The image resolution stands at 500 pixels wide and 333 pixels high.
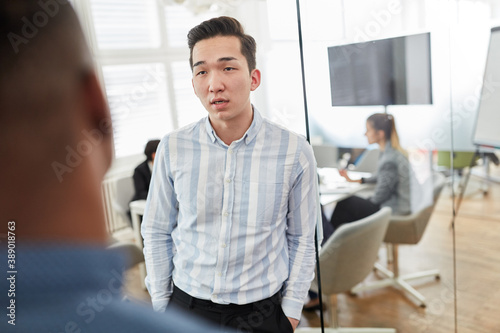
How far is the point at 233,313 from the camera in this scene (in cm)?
114

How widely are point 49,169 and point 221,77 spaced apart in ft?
1.53

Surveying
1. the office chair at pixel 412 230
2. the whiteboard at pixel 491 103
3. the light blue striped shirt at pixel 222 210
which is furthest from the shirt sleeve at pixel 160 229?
the whiteboard at pixel 491 103

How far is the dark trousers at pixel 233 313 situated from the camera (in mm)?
1139

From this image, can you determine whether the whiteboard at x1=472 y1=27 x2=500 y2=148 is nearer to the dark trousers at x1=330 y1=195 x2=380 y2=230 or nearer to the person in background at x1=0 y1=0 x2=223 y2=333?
the dark trousers at x1=330 y1=195 x2=380 y2=230

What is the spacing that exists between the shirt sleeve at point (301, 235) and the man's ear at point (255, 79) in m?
0.20

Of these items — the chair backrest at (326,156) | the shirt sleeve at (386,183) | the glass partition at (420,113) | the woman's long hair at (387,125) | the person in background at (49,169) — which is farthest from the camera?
the shirt sleeve at (386,183)

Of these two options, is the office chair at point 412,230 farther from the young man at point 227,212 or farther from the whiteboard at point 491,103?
the young man at point 227,212

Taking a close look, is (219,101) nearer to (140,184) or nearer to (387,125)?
(140,184)

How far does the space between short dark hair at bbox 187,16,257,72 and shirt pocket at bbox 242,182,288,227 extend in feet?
0.94

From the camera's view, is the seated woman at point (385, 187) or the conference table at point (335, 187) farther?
the seated woman at point (385, 187)

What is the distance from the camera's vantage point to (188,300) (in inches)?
45.2

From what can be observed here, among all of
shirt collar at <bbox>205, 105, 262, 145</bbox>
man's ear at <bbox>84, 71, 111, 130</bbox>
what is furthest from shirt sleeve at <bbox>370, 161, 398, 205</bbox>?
man's ear at <bbox>84, 71, 111, 130</bbox>

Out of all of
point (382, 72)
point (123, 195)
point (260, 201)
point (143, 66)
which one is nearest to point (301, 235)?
point (260, 201)

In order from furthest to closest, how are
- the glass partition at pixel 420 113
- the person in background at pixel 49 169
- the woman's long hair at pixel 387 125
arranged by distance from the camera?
the woman's long hair at pixel 387 125 → the glass partition at pixel 420 113 → the person in background at pixel 49 169
